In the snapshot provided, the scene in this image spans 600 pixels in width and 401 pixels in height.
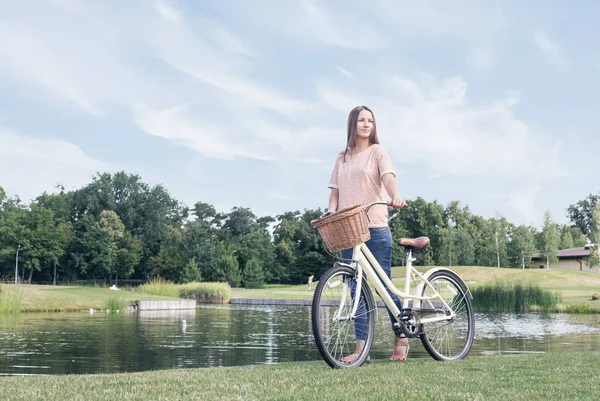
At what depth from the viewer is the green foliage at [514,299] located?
862 inches

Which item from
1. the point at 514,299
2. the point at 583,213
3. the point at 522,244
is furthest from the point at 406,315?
the point at 583,213

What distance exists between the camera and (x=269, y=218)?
3014 inches

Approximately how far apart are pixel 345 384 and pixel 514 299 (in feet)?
64.6

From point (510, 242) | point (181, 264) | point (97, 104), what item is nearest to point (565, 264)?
point (510, 242)

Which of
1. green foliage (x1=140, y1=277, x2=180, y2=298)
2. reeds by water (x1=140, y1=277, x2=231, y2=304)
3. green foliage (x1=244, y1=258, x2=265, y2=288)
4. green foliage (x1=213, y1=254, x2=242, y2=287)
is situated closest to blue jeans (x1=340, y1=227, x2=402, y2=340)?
reeds by water (x1=140, y1=277, x2=231, y2=304)

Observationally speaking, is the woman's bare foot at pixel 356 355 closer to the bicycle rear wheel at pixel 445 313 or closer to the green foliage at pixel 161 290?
the bicycle rear wheel at pixel 445 313

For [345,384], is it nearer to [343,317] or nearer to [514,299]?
[343,317]

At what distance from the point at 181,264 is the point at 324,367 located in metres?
52.3

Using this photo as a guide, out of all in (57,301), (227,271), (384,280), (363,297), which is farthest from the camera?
(227,271)

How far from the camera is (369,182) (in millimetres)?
5320

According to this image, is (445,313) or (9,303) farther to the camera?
(9,303)

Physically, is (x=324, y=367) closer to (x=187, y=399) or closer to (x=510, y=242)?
(x=187, y=399)

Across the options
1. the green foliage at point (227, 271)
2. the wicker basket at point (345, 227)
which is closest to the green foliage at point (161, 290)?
the green foliage at point (227, 271)

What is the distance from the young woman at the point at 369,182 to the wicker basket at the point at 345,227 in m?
0.46
